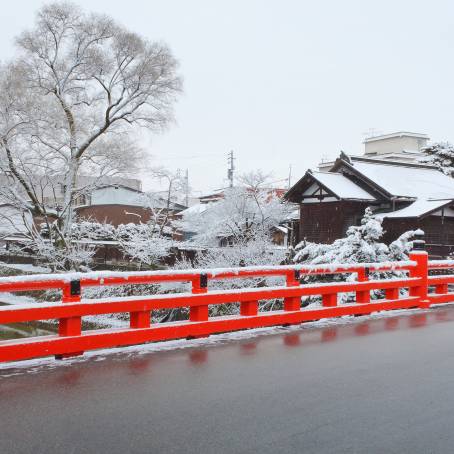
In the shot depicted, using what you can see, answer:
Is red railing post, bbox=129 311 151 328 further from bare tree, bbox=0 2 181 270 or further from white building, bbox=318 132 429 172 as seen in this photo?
white building, bbox=318 132 429 172

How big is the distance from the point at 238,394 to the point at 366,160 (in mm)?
33356

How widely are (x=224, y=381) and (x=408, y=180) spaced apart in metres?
32.4

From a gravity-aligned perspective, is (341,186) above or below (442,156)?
below

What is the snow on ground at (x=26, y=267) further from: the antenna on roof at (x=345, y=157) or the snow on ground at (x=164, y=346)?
the snow on ground at (x=164, y=346)

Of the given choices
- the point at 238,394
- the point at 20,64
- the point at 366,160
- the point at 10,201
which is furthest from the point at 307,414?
the point at 366,160

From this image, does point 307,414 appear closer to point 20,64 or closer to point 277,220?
point 20,64

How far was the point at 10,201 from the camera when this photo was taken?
26.8m

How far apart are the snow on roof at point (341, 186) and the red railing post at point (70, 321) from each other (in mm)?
26609

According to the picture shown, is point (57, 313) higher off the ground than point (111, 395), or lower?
higher

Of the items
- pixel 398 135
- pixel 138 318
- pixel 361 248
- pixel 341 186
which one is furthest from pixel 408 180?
pixel 398 135

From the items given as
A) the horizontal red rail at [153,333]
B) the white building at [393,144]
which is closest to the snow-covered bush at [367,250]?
the horizontal red rail at [153,333]

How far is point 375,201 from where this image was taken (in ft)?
109

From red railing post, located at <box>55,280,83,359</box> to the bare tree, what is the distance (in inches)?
839

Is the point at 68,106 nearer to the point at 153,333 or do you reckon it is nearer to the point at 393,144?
the point at 153,333
